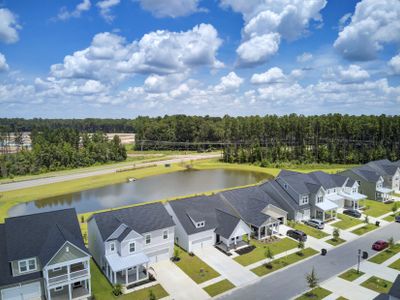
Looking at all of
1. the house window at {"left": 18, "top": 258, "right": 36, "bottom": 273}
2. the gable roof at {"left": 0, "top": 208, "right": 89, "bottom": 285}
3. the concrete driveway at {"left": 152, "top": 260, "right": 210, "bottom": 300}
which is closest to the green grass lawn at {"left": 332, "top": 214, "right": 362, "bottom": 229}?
the concrete driveway at {"left": 152, "top": 260, "right": 210, "bottom": 300}

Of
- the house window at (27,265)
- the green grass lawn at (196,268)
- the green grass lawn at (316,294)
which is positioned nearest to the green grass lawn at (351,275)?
the green grass lawn at (316,294)

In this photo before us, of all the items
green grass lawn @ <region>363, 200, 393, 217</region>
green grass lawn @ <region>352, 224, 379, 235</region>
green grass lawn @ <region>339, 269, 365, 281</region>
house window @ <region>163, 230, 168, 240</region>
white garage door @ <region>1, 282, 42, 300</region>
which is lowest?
green grass lawn @ <region>363, 200, 393, 217</region>

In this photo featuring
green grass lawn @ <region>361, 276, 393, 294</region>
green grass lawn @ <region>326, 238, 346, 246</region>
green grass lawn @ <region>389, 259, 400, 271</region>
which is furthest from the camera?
green grass lawn @ <region>326, 238, 346, 246</region>

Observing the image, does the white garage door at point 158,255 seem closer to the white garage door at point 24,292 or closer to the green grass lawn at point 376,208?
the white garage door at point 24,292

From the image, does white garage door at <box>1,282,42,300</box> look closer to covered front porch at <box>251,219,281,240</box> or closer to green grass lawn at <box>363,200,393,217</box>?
covered front porch at <box>251,219,281,240</box>

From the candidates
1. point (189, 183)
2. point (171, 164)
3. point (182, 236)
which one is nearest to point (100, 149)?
point (171, 164)

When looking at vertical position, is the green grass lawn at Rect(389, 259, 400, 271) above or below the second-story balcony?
below

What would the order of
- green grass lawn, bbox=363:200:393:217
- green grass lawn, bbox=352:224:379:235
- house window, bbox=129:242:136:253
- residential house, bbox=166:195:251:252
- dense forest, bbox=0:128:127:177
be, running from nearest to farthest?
house window, bbox=129:242:136:253, residential house, bbox=166:195:251:252, green grass lawn, bbox=352:224:379:235, green grass lawn, bbox=363:200:393:217, dense forest, bbox=0:128:127:177

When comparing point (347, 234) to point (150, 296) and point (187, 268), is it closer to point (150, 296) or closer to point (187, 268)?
point (187, 268)
